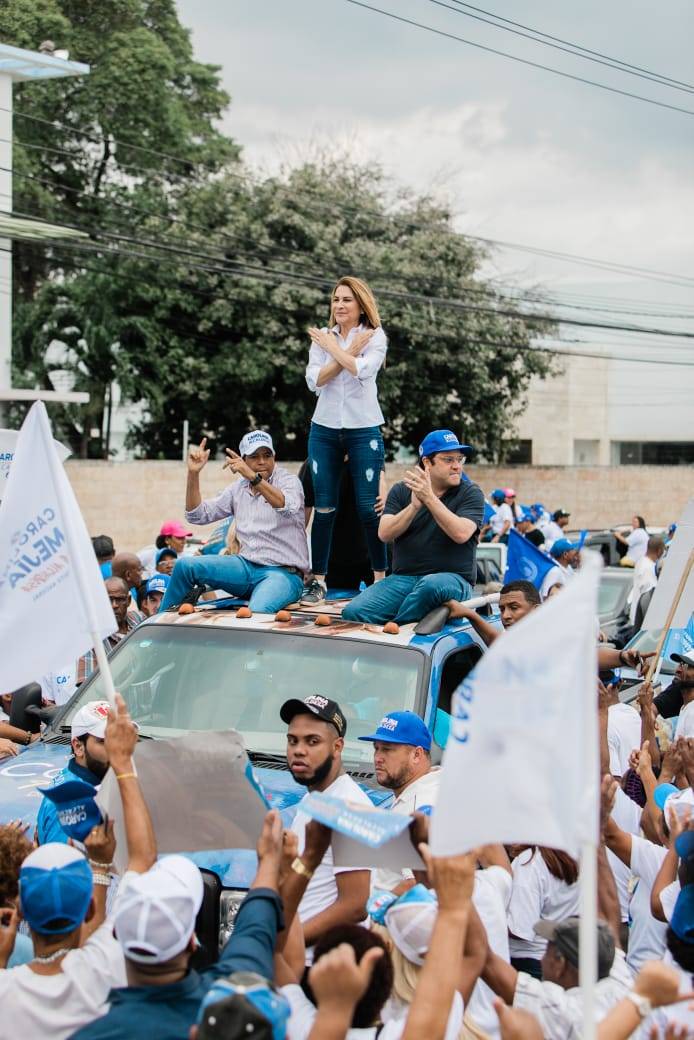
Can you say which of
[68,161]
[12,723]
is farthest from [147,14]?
[12,723]

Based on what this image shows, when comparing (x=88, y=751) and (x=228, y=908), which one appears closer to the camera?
(x=228, y=908)

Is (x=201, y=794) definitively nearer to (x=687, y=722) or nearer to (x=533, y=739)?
(x=533, y=739)

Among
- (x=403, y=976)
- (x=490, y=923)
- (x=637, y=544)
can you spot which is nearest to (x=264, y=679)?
(x=490, y=923)

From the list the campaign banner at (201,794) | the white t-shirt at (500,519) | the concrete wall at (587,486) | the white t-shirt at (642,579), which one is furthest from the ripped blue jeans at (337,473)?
the concrete wall at (587,486)

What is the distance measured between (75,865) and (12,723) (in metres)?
3.58

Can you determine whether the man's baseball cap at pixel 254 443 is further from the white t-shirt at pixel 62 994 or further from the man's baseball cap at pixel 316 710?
the white t-shirt at pixel 62 994

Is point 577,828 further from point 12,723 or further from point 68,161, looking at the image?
point 68,161

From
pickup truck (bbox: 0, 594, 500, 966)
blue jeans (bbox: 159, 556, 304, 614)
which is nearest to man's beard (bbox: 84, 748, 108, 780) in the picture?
pickup truck (bbox: 0, 594, 500, 966)

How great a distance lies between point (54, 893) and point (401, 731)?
6.28ft

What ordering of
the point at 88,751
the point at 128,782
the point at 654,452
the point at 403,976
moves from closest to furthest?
the point at 403,976 → the point at 128,782 → the point at 88,751 → the point at 654,452

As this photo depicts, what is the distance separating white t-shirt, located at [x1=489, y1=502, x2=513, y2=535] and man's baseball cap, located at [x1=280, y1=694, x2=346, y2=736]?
1499cm

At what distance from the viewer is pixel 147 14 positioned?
32.7 meters

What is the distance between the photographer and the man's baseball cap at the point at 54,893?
129 inches

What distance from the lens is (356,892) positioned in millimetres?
4180
